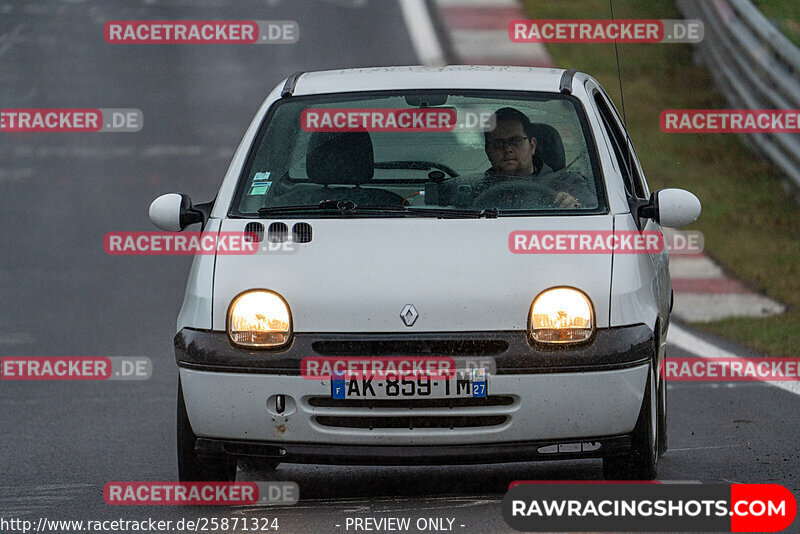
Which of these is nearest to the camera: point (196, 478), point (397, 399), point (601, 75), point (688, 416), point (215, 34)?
point (397, 399)

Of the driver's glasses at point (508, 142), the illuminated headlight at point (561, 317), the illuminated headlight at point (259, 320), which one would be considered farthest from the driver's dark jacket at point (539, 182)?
the illuminated headlight at point (259, 320)

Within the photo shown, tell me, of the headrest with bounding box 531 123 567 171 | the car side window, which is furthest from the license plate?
the car side window

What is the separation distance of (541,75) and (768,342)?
15.0 feet

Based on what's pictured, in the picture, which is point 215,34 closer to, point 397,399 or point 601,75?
point 601,75

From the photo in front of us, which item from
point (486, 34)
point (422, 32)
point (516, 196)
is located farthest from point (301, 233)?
point (422, 32)

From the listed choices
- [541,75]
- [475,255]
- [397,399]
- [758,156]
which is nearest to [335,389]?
[397,399]

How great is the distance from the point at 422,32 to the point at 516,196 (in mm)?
22947

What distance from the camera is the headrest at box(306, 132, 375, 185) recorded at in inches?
281

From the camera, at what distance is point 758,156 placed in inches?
734

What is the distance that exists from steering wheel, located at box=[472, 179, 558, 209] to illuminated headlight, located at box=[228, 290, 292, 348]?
3.38ft

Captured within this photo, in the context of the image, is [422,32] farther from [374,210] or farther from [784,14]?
[374,210]

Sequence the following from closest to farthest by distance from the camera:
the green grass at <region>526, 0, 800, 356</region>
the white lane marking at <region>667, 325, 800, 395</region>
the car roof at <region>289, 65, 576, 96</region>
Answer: the car roof at <region>289, 65, 576, 96</region> → the white lane marking at <region>667, 325, 800, 395</region> → the green grass at <region>526, 0, 800, 356</region>

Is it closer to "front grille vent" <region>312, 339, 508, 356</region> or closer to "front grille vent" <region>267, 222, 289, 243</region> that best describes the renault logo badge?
"front grille vent" <region>312, 339, 508, 356</region>

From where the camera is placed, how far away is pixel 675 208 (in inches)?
273
